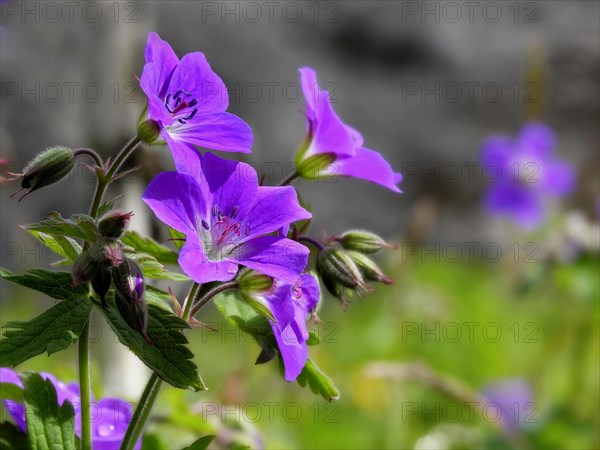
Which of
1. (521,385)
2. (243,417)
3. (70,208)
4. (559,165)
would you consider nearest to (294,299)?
(243,417)

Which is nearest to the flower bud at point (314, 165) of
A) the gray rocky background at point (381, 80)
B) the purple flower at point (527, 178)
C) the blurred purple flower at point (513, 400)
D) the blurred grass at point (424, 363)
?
the blurred grass at point (424, 363)

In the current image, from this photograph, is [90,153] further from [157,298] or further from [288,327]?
[288,327]

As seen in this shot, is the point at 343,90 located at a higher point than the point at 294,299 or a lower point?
lower

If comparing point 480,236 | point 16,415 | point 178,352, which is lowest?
point 480,236

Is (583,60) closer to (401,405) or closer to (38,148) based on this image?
(38,148)

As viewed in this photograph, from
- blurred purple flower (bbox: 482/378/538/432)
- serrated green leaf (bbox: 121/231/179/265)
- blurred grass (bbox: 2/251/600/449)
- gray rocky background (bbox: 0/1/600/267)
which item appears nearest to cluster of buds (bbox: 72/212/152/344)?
serrated green leaf (bbox: 121/231/179/265)

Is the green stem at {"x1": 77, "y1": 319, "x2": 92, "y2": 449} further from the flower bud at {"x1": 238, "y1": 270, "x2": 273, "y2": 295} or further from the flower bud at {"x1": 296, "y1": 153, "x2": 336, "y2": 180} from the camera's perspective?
the flower bud at {"x1": 296, "y1": 153, "x2": 336, "y2": 180}

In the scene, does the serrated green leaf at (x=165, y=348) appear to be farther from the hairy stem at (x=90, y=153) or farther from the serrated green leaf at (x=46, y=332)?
the hairy stem at (x=90, y=153)
